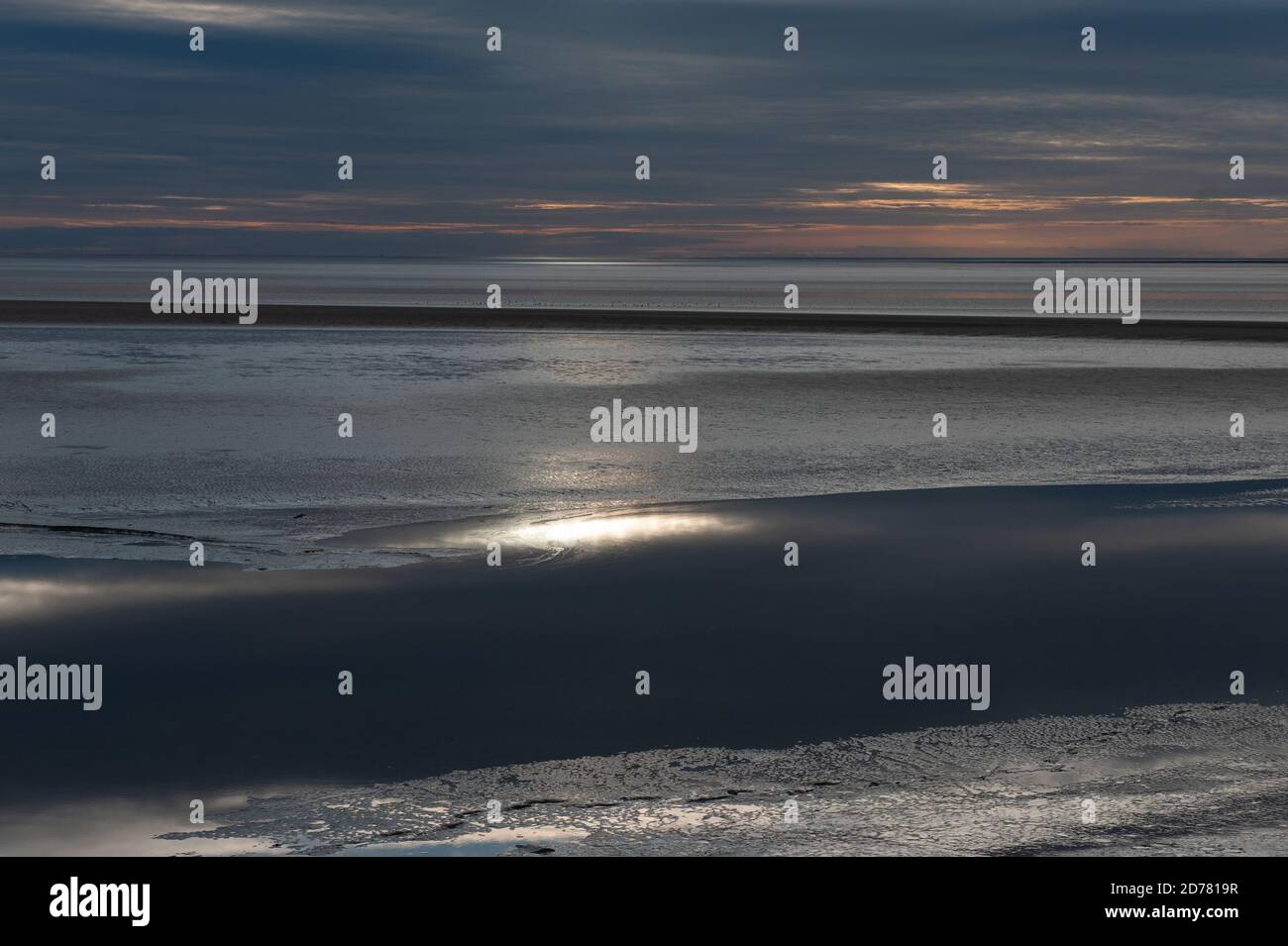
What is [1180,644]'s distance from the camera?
951cm

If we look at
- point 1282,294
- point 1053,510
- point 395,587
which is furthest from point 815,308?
point 395,587

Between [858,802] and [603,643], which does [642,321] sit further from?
[858,802]

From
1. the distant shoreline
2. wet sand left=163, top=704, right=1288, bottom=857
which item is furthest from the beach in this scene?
the distant shoreline

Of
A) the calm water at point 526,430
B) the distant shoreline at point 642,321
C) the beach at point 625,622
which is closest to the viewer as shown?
the beach at point 625,622

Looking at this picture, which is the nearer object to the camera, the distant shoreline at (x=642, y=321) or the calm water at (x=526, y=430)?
the calm water at (x=526, y=430)

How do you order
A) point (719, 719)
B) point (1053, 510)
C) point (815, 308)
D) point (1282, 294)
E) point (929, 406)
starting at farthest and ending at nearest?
point (1282, 294) → point (815, 308) → point (929, 406) → point (1053, 510) → point (719, 719)

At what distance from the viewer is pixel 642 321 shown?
49594 millimetres

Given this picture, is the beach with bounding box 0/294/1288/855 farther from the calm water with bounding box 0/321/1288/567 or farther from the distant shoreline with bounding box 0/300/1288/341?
the distant shoreline with bounding box 0/300/1288/341

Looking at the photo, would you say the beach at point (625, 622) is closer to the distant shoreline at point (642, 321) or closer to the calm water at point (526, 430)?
the calm water at point (526, 430)

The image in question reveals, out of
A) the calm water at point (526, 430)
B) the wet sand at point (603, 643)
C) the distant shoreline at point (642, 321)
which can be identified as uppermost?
the distant shoreline at point (642, 321)

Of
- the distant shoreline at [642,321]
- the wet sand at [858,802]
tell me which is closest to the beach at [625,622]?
the wet sand at [858,802]

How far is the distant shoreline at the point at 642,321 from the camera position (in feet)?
148

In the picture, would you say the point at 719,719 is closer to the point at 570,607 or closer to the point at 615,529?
the point at 570,607
